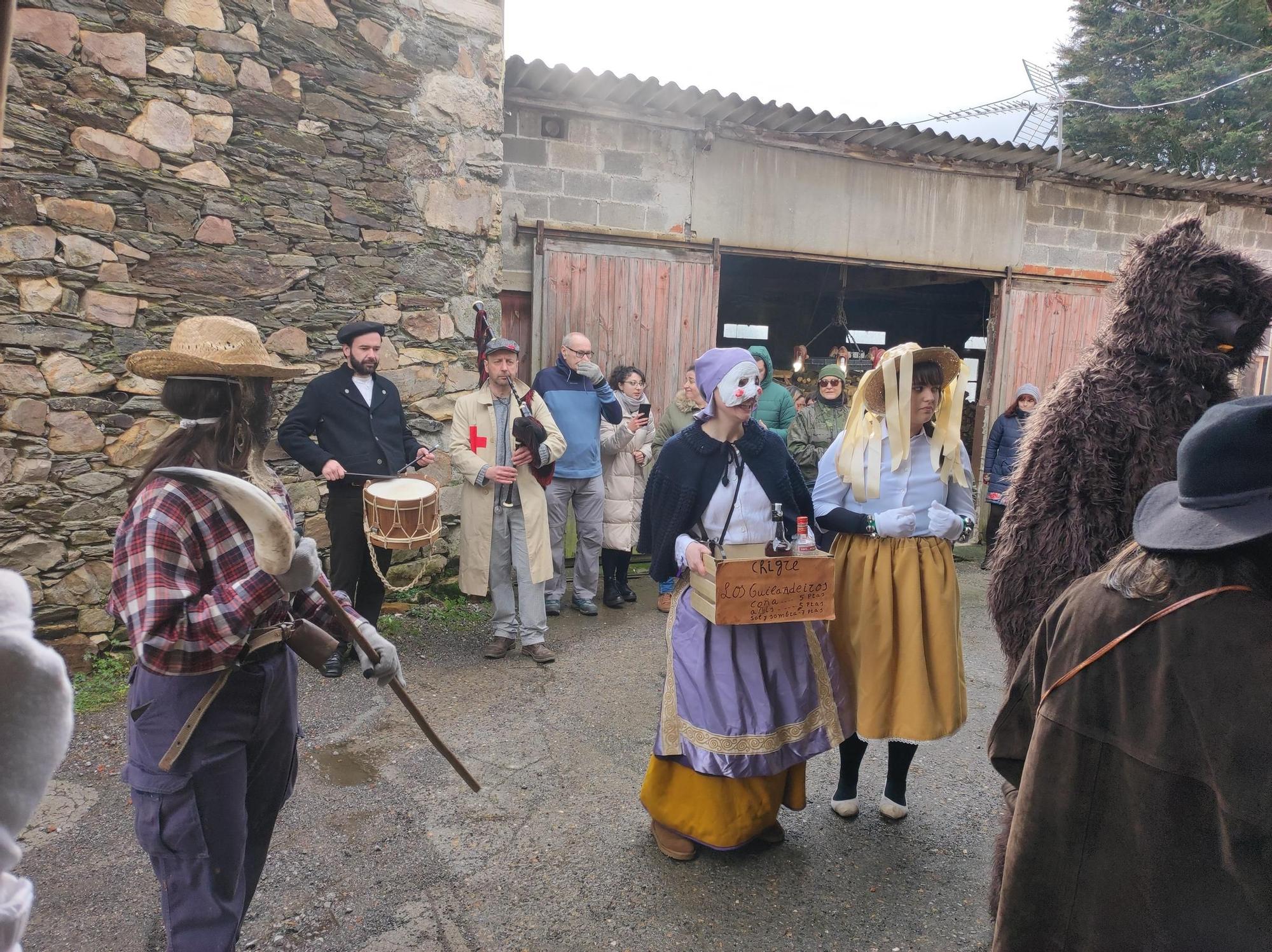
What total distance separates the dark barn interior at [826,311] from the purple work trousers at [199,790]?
10245 millimetres

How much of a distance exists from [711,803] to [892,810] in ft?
3.07

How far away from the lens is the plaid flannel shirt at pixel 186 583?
189 centimetres

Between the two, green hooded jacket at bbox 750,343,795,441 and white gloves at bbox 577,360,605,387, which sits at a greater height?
white gloves at bbox 577,360,605,387

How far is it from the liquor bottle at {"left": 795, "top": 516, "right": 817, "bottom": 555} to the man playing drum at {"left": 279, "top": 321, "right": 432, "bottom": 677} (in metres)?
2.82

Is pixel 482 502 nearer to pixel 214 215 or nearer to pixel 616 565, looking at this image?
pixel 616 565

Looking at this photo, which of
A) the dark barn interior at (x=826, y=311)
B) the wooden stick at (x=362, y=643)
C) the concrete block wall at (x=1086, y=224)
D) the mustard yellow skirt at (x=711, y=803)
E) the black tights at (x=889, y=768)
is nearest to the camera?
Answer: the wooden stick at (x=362, y=643)

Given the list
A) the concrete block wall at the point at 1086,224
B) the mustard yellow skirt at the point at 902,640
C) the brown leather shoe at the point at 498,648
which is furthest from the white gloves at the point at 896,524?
the concrete block wall at the point at 1086,224

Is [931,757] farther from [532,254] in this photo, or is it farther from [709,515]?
[532,254]

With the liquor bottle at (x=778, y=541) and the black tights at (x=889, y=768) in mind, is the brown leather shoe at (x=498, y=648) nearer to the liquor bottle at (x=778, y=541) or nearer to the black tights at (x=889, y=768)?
the black tights at (x=889, y=768)

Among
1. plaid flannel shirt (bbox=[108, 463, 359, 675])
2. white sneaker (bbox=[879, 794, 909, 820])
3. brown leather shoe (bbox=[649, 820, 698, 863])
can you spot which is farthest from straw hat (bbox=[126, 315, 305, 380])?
white sneaker (bbox=[879, 794, 909, 820])

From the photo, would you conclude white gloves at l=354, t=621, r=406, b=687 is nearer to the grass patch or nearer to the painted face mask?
the painted face mask

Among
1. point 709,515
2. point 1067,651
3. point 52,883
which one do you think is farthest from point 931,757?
point 52,883

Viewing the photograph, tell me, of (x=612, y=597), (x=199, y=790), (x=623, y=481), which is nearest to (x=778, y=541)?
(x=199, y=790)

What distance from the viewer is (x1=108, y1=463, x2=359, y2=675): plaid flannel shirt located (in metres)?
1.89
